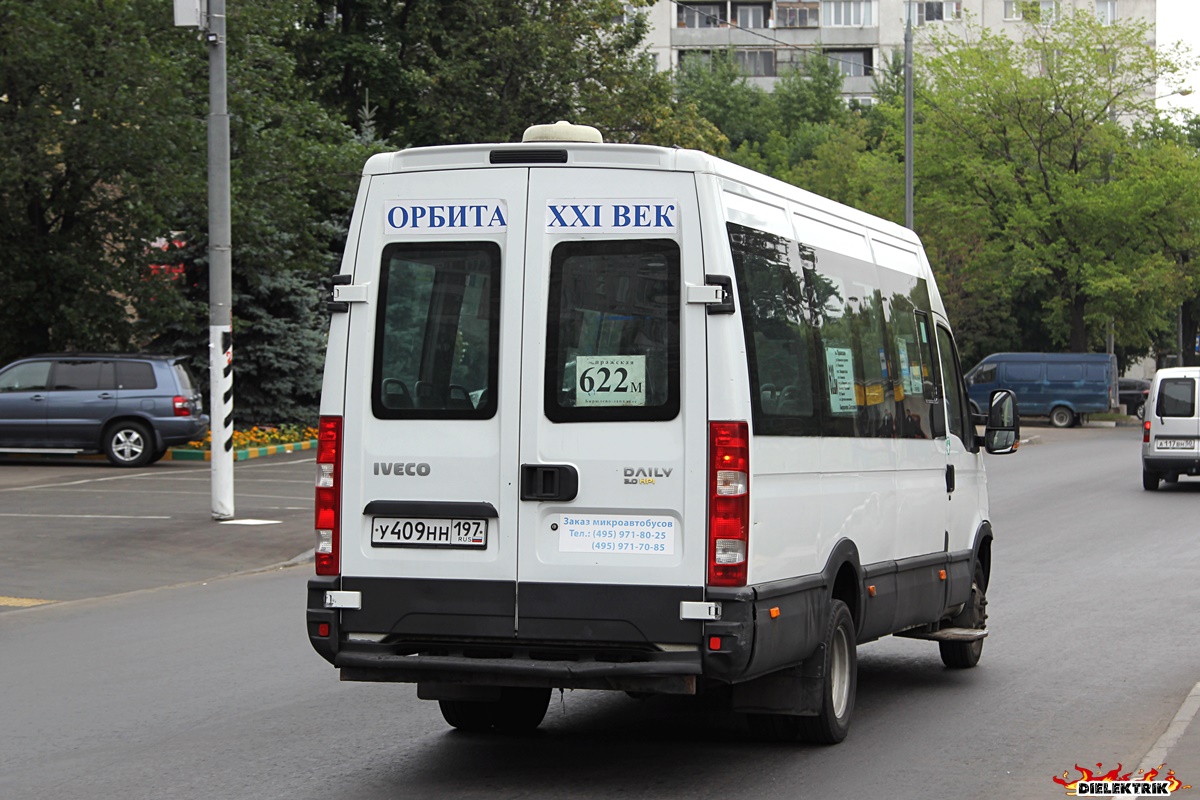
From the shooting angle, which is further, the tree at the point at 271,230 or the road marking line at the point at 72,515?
the tree at the point at 271,230

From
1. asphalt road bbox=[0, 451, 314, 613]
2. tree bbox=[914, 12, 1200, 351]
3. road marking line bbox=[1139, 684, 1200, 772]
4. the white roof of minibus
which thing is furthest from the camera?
tree bbox=[914, 12, 1200, 351]

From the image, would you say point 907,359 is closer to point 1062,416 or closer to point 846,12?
point 1062,416

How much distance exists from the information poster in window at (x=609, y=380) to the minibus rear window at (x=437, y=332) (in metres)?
0.38

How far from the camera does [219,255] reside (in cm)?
1942

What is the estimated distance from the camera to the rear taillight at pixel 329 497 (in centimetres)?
695

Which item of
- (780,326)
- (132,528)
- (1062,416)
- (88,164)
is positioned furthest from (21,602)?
(1062,416)

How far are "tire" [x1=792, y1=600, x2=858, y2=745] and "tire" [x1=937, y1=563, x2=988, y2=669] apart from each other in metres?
2.35

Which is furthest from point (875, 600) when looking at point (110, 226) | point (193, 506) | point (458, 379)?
point (110, 226)

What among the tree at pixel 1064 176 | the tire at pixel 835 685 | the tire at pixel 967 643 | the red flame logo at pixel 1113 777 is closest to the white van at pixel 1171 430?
the tire at pixel 967 643

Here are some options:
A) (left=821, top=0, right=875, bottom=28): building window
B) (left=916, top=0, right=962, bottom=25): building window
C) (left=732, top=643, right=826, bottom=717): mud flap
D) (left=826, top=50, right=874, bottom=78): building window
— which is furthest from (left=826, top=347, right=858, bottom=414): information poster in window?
(left=916, top=0, right=962, bottom=25): building window

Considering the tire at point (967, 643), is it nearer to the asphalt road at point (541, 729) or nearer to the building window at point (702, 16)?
Result: the asphalt road at point (541, 729)

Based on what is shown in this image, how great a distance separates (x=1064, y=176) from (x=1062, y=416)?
320 inches

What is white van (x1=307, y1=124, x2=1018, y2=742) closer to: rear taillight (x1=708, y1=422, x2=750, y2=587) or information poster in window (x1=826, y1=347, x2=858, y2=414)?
rear taillight (x1=708, y1=422, x2=750, y2=587)

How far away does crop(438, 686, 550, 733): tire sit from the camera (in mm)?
7902
